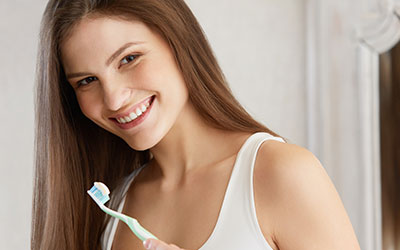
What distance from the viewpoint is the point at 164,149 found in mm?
1029

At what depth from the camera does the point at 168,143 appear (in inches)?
40.2

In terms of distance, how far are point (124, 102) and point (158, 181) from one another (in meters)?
0.23

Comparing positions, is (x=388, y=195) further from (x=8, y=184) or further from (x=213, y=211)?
(x=8, y=184)

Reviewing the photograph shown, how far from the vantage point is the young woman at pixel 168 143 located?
2.78ft

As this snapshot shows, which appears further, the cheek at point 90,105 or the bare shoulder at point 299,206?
the cheek at point 90,105

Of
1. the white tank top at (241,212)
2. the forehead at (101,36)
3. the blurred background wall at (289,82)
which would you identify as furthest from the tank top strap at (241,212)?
the blurred background wall at (289,82)

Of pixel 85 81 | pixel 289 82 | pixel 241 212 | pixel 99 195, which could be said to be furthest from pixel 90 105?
pixel 289 82

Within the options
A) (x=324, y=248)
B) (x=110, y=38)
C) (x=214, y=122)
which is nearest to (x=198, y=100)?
(x=214, y=122)

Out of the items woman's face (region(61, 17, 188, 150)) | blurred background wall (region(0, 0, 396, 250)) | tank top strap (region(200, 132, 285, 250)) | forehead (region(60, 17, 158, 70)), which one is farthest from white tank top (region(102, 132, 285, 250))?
blurred background wall (region(0, 0, 396, 250))

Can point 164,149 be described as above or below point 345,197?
above

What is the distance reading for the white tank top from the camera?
856mm

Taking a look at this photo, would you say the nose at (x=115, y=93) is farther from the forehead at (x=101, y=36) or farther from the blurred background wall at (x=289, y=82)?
the blurred background wall at (x=289, y=82)

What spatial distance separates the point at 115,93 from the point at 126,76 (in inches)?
1.3

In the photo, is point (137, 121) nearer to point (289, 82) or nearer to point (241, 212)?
point (241, 212)
